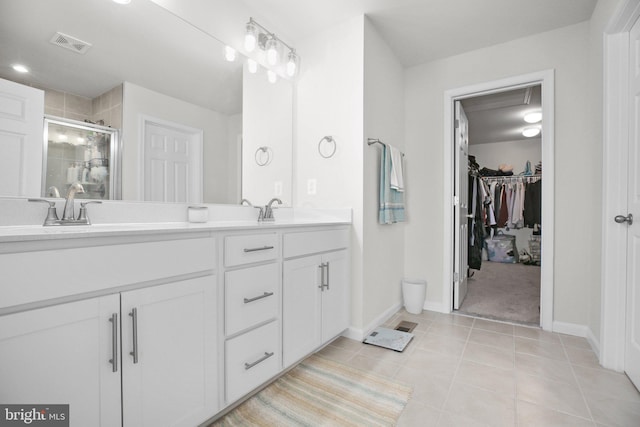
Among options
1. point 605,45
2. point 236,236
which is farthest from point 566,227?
point 236,236

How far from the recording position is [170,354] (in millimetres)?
1113

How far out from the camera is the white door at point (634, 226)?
5.29 ft

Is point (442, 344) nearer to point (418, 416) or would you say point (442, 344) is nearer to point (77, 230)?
point (418, 416)

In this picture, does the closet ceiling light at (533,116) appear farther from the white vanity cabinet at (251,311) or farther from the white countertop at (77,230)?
the white vanity cabinet at (251,311)

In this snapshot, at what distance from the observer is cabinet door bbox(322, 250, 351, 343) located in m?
1.99

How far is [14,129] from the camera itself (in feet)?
3.94

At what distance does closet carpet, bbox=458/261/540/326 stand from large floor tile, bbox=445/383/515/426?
1.32m

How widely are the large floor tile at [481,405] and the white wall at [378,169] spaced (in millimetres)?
834

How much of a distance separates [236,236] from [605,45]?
2.42 meters

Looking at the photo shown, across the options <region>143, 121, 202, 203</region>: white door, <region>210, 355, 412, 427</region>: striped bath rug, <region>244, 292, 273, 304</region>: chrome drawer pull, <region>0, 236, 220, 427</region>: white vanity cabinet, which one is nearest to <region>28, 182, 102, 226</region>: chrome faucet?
<region>143, 121, 202, 203</region>: white door

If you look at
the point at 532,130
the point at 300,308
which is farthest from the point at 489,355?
the point at 532,130

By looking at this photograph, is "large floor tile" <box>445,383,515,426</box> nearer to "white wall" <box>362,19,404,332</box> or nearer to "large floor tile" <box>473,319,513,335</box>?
"white wall" <box>362,19,404,332</box>

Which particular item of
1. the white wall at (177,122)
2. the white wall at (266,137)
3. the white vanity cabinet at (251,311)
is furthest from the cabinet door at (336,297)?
the white wall at (177,122)
